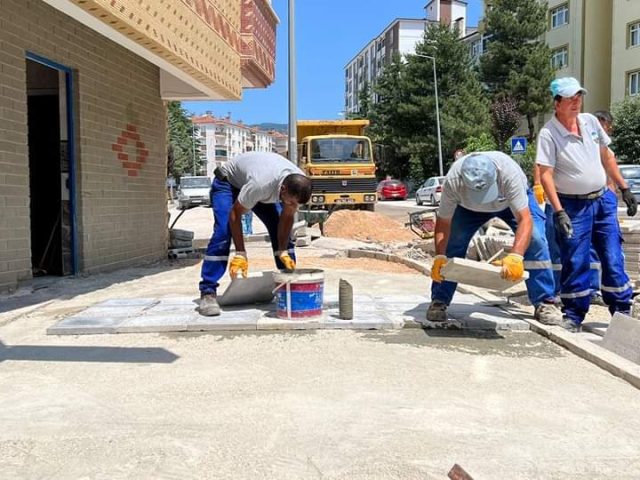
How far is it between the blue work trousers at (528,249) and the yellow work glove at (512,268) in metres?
0.64

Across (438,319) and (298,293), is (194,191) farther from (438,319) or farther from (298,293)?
(438,319)

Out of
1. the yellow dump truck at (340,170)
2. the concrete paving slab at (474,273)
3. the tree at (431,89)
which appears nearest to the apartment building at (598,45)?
the tree at (431,89)

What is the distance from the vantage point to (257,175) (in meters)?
5.35

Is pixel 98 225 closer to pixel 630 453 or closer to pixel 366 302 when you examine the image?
pixel 366 302

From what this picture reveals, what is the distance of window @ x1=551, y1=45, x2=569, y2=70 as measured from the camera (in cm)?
4322

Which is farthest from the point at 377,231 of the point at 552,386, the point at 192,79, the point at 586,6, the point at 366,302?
the point at 586,6

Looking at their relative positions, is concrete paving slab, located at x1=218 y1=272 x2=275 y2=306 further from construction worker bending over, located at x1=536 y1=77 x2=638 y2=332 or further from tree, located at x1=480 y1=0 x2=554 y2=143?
tree, located at x1=480 y1=0 x2=554 y2=143

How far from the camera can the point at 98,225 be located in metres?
8.87

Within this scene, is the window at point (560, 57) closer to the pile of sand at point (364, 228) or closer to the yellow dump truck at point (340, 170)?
the yellow dump truck at point (340, 170)

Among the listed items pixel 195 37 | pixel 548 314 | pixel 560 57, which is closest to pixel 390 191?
pixel 560 57

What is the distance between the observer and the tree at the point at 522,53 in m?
42.6

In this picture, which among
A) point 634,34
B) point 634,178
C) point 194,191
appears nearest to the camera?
point 634,178

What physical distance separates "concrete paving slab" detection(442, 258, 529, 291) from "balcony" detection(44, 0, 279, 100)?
150 inches

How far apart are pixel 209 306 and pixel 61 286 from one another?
302cm
